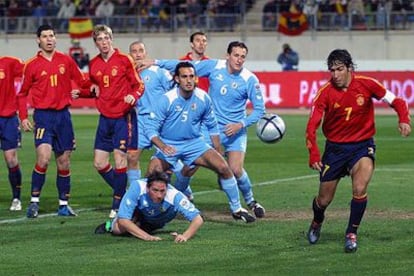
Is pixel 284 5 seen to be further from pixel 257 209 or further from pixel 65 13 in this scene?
pixel 257 209

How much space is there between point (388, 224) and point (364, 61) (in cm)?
3376

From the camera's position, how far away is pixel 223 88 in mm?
16578

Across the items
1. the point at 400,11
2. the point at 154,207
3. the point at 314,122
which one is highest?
the point at 314,122

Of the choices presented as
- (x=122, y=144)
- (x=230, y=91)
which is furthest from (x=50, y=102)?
(x=230, y=91)

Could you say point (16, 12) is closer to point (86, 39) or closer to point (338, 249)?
point (86, 39)

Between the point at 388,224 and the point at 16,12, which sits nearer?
the point at 388,224

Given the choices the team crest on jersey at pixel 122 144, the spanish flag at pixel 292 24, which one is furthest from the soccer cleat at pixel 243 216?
the spanish flag at pixel 292 24

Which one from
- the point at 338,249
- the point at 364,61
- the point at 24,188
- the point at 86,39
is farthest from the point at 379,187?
the point at 86,39

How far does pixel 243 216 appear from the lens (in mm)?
15250

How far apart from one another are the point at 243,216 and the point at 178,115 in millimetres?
1514

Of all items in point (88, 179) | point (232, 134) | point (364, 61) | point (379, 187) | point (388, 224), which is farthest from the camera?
point (364, 61)

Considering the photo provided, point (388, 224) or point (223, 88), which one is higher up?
point (223, 88)

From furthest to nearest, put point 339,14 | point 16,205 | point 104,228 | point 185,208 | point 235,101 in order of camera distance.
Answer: point 339,14 < point 16,205 < point 235,101 < point 104,228 < point 185,208

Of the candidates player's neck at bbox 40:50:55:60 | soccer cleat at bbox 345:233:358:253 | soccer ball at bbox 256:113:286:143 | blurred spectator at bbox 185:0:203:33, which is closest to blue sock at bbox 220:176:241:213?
soccer cleat at bbox 345:233:358:253
